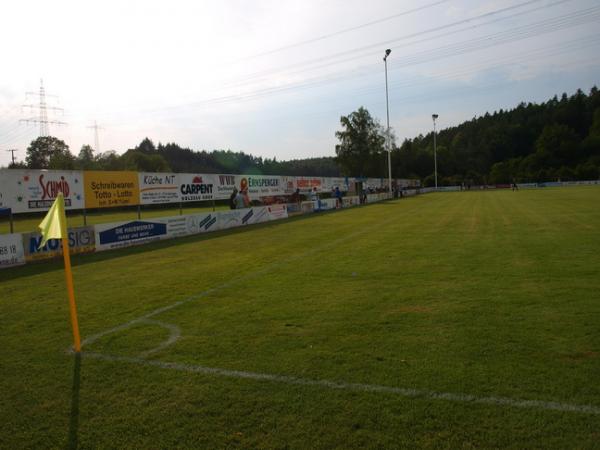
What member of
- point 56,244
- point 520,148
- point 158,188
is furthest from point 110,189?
point 520,148

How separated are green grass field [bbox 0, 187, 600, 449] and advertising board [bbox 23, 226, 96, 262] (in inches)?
153

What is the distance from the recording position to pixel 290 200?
35.0 meters

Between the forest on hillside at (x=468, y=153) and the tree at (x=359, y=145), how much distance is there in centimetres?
22

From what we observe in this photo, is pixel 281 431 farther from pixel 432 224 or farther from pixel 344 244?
pixel 432 224

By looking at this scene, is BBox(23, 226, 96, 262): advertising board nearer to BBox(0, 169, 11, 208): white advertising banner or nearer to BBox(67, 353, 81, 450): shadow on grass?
BBox(0, 169, 11, 208): white advertising banner

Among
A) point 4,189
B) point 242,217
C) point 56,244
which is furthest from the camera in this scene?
point 242,217

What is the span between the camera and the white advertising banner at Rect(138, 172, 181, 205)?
1916cm

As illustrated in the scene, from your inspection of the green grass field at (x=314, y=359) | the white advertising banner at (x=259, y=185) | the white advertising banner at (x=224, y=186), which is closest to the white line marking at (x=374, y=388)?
the green grass field at (x=314, y=359)

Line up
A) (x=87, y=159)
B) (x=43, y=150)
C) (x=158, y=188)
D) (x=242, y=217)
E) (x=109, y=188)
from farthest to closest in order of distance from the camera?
(x=43, y=150) → (x=87, y=159) → (x=242, y=217) → (x=158, y=188) → (x=109, y=188)

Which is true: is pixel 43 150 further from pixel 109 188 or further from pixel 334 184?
pixel 109 188

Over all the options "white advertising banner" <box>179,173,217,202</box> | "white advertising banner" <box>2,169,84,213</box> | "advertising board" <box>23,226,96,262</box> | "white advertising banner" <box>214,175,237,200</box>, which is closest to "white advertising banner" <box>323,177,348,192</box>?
"white advertising banner" <box>214,175,237,200</box>

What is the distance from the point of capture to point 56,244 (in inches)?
559

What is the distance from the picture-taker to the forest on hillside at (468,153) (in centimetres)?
9194

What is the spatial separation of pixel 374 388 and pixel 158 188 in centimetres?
1791
